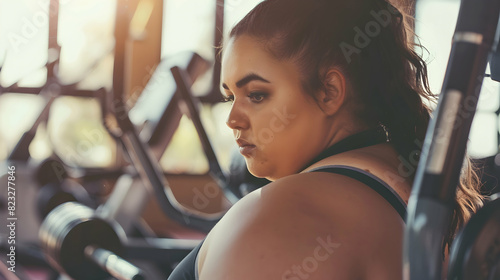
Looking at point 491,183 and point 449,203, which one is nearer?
point 449,203

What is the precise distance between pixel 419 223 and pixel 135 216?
2346 mm

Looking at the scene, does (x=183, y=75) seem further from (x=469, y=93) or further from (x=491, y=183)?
(x=469, y=93)

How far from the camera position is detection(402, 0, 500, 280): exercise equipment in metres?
0.31

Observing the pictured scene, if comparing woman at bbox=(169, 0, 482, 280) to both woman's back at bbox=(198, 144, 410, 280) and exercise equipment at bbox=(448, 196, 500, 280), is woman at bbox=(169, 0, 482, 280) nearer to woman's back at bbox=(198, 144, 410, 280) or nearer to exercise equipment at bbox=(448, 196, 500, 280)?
woman's back at bbox=(198, 144, 410, 280)

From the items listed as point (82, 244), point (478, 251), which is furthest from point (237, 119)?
point (82, 244)

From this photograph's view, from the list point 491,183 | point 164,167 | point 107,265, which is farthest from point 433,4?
point 107,265

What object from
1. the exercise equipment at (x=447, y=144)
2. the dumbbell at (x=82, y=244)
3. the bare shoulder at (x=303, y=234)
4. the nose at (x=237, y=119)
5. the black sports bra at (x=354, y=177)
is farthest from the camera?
the dumbbell at (x=82, y=244)

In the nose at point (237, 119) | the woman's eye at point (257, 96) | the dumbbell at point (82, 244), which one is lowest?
the dumbbell at point (82, 244)

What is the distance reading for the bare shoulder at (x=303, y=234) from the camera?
1.65ft

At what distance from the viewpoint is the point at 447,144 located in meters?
0.32

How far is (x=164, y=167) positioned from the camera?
541 centimetres

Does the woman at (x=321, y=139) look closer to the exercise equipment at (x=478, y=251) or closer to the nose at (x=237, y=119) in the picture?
the nose at (x=237, y=119)

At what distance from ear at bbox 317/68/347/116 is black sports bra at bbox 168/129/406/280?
0.05 m

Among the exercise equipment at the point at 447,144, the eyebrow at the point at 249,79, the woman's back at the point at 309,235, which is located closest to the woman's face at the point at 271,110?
the eyebrow at the point at 249,79
